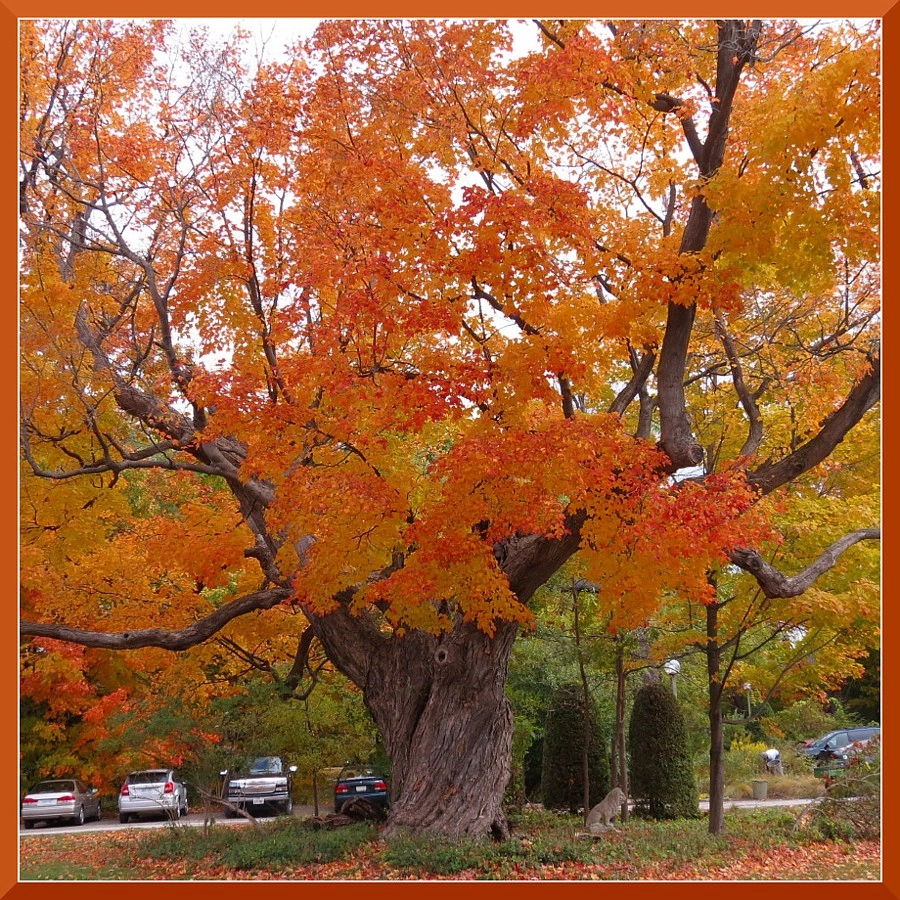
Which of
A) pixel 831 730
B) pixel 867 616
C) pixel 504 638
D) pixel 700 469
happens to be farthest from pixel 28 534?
pixel 831 730

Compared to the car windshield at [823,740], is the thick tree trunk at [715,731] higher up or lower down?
higher up

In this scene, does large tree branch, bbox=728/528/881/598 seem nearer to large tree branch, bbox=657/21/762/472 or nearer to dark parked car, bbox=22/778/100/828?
large tree branch, bbox=657/21/762/472

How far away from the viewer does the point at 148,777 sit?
30.7 feet

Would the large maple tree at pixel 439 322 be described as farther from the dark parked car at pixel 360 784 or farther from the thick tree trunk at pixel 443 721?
the dark parked car at pixel 360 784

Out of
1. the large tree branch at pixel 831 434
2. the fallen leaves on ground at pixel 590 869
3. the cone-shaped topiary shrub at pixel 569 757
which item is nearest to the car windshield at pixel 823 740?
the cone-shaped topiary shrub at pixel 569 757

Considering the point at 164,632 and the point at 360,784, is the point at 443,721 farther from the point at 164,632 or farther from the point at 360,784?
the point at 360,784

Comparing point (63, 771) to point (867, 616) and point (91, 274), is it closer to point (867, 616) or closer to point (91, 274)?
point (91, 274)

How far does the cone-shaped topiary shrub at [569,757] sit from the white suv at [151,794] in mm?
4364

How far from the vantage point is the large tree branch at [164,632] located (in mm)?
7727

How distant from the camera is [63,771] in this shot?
9.91 meters

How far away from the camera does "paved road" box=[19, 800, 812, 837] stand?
26.2 ft

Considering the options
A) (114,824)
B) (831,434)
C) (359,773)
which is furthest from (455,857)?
(114,824)

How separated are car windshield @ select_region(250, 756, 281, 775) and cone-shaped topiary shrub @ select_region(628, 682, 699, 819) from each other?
14.0 feet

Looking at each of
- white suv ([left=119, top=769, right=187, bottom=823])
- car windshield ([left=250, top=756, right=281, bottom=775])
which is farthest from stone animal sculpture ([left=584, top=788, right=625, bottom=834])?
white suv ([left=119, top=769, right=187, bottom=823])
